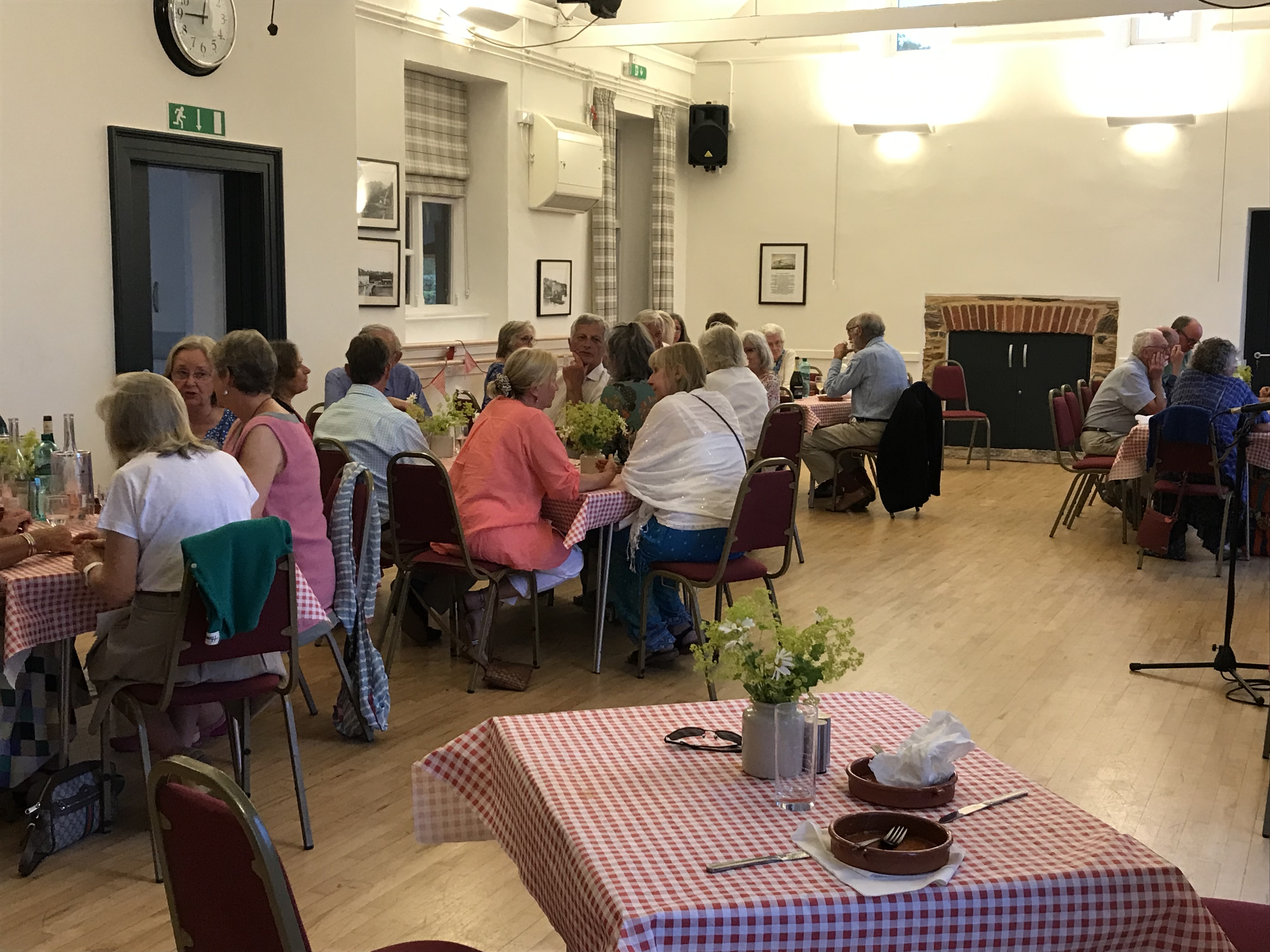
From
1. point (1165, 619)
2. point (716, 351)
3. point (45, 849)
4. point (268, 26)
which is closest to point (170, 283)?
point (268, 26)

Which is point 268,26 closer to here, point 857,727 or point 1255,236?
point 857,727

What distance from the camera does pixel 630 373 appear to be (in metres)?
6.19

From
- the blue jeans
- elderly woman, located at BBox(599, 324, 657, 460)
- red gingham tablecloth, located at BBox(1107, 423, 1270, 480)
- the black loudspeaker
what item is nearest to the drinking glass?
the blue jeans

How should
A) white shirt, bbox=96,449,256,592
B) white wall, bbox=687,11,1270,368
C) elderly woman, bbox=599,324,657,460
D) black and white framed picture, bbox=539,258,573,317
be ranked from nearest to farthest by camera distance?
white shirt, bbox=96,449,256,592 → elderly woman, bbox=599,324,657,460 → black and white framed picture, bbox=539,258,573,317 → white wall, bbox=687,11,1270,368

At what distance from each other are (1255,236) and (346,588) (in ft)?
31.1

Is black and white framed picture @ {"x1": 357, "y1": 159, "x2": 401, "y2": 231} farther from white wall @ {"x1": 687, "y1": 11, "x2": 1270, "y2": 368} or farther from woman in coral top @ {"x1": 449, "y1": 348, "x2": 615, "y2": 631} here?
white wall @ {"x1": 687, "y1": 11, "x2": 1270, "y2": 368}

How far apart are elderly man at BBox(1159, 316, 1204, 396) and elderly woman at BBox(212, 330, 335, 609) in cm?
672

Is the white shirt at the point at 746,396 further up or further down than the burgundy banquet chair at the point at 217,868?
further up

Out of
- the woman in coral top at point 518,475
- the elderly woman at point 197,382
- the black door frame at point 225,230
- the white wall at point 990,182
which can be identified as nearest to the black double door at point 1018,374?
the white wall at point 990,182

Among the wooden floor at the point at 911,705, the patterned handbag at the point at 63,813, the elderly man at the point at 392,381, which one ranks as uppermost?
the elderly man at the point at 392,381

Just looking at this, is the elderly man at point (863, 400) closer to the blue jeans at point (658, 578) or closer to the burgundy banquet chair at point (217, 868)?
the blue jeans at point (658, 578)

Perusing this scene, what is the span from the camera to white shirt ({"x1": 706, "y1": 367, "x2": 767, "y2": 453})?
6648 millimetres

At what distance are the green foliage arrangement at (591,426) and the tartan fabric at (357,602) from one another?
121 centimetres

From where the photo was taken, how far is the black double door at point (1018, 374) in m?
11.7
